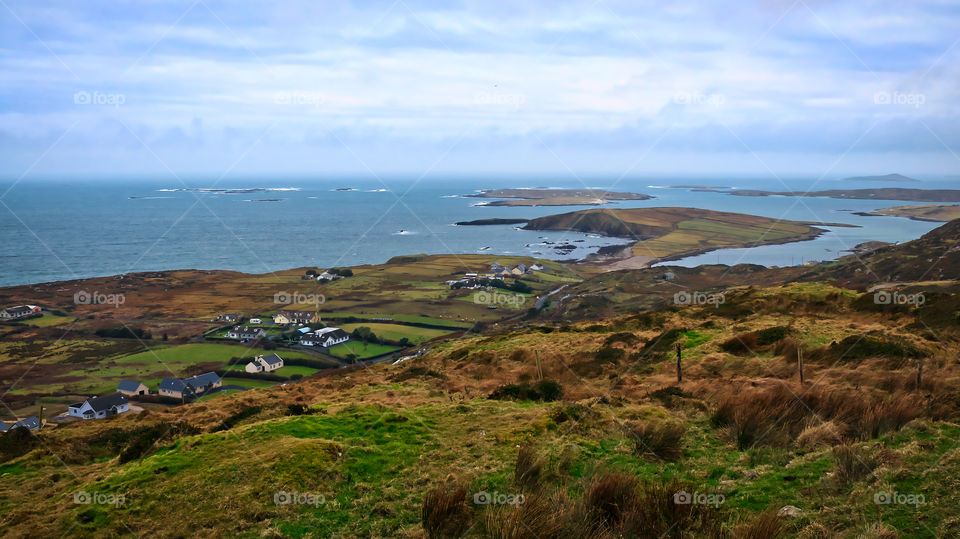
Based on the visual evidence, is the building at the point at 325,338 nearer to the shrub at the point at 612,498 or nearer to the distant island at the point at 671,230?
the shrub at the point at 612,498

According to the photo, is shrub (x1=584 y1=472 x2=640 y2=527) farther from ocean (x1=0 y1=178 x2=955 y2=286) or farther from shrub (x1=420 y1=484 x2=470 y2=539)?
ocean (x1=0 y1=178 x2=955 y2=286)

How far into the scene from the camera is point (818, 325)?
21500 mm

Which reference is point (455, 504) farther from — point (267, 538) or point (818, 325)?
point (818, 325)

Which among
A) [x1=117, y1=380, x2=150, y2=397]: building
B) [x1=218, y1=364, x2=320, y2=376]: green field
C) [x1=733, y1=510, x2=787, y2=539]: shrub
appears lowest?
[x1=218, y1=364, x2=320, y2=376]: green field

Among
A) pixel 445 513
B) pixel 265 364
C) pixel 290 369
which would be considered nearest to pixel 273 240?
pixel 290 369

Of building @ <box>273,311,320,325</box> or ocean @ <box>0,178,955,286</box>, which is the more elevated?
ocean @ <box>0,178,955,286</box>

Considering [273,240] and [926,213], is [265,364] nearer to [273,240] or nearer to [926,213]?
[273,240]

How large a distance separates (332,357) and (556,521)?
3630cm

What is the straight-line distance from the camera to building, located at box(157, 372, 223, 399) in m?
29.4

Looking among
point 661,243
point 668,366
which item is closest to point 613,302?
point 668,366

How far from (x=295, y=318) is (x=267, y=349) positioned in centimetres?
970

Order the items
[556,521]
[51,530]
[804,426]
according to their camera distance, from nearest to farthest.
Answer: [556,521], [51,530], [804,426]

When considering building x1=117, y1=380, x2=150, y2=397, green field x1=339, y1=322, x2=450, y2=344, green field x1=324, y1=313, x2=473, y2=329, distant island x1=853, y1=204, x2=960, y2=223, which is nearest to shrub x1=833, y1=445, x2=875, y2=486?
building x1=117, y1=380, x2=150, y2=397

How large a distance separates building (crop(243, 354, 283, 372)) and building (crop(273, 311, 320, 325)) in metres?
13.1
